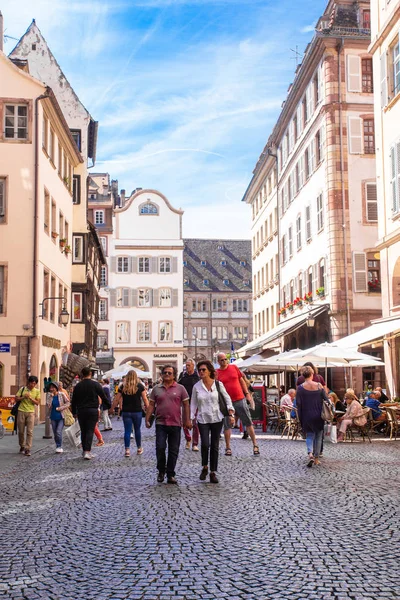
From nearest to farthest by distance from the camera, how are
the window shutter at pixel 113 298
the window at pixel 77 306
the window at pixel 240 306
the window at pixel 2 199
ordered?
the window at pixel 2 199
the window at pixel 77 306
the window shutter at pixel 113 298
the window at pixel 240 306

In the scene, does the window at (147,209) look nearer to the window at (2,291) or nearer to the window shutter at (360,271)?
the window shutter at (360,271)

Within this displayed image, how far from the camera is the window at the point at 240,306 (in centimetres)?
9288

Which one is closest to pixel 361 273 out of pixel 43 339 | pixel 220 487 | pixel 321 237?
pixel 321 237

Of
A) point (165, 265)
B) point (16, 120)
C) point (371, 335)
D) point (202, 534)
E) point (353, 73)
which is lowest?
point (202, 534)

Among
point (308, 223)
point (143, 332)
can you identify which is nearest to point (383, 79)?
point (308, 223)

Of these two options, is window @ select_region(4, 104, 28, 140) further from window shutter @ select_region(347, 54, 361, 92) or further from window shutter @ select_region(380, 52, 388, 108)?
window shutter @ select_region(347, 54, 361, 92)

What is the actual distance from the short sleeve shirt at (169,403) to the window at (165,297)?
58802 millimetres

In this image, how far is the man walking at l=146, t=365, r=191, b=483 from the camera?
1127 centimetres

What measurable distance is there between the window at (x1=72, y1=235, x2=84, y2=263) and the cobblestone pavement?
28.3 meters

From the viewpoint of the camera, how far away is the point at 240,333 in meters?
91.5

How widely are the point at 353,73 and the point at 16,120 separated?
14.2 m

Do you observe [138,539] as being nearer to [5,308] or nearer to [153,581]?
[153,581]

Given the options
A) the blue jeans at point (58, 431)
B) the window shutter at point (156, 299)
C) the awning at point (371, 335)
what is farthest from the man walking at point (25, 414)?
the window shutter at point (156, 299)

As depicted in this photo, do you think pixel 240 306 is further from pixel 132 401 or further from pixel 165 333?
pixel 132 401
